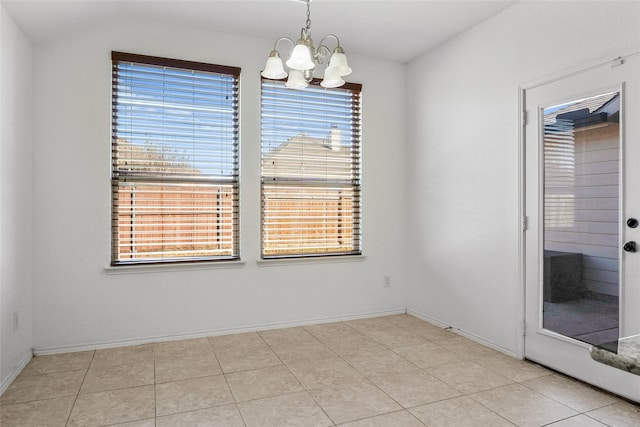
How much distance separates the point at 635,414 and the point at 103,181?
3824 mm

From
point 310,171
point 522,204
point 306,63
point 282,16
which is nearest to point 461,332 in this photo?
point 522,204

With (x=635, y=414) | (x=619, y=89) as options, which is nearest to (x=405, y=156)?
(x=619, y=89)

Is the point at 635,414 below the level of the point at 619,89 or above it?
below

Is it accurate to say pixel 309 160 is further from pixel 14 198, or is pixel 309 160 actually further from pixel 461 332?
pixel 14 198

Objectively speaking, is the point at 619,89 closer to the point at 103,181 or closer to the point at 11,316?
the point at 103,181

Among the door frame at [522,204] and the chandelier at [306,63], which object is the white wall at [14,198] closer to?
the chandelier at [306,63]

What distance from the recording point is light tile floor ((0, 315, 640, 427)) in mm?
2191

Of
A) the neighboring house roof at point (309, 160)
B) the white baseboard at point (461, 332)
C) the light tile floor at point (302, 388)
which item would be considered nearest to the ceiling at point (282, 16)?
the neighboring house roof at point (309, 160)

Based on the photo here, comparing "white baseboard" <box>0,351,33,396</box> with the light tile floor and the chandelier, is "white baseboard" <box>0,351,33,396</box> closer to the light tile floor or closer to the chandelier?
the light tile floor

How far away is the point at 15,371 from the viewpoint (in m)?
2.69

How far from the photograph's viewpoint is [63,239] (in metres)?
3.13

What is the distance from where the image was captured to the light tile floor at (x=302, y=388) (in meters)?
2.19

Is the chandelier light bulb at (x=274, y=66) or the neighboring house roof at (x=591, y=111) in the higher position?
the chandelier light bulb at (x=274, y=66)

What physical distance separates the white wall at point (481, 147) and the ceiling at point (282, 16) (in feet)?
1.01
